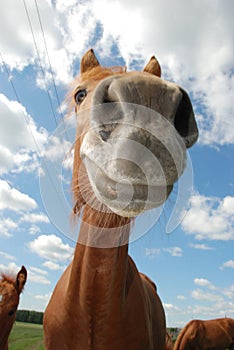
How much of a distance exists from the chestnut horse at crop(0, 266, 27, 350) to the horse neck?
491 cm

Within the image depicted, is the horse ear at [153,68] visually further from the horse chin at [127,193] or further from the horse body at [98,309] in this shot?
the horse body at [98,309]

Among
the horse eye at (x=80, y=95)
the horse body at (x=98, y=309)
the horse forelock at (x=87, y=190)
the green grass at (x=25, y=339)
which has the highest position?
the horse eye at (x=80, y=95)

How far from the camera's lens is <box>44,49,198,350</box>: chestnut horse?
183cm

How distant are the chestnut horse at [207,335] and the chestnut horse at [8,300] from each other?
326 inches

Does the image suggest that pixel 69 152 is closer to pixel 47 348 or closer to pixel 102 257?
pixel 102 257

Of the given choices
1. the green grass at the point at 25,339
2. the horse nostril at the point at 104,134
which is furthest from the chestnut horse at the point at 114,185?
the green grass at the point at 25,339

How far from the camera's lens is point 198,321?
587 inches

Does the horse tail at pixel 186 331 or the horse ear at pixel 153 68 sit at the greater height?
the horse ear at pixel 153 68

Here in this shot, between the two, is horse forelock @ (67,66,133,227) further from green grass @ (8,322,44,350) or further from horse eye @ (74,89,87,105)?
green grass @ (8,322,44,350)

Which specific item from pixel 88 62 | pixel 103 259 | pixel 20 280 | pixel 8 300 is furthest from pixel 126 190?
pixel 20 280

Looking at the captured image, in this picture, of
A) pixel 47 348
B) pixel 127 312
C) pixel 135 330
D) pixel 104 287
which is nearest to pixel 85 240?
pixel 104 287

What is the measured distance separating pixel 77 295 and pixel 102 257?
1.50 feet

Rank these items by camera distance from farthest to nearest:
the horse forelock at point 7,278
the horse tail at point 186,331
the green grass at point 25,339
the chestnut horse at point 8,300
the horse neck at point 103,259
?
the green grass at point 25,339, the horse tail at point 186,331, the horse forelock at point 7,278, the chestnut horse at point 8,300, the horse neck at point 103,259

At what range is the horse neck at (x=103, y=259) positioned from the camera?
107 inches
